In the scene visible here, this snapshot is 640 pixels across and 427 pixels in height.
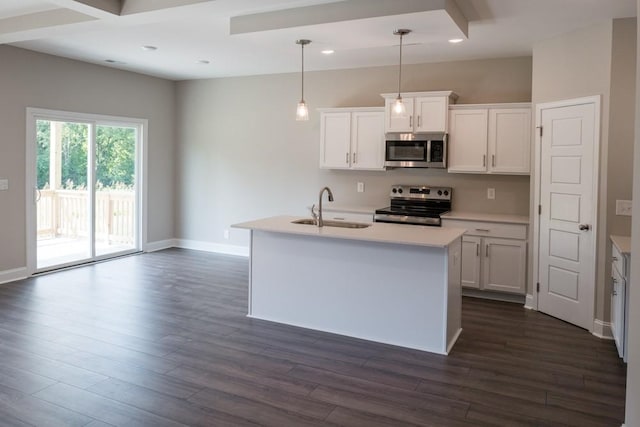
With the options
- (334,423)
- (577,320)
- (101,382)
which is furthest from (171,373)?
(577,320)

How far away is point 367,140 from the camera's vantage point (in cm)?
630

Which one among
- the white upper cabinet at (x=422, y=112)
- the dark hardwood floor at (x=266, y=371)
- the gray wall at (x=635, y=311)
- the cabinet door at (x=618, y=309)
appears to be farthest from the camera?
the white upper cabinet at (x=422, y=112)

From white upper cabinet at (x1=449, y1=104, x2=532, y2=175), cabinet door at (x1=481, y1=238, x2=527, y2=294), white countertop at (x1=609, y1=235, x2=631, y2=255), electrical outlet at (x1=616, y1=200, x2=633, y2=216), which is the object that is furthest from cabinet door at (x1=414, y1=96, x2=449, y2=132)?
white countertop at (x1=609, y1=235, x2=631, y2=255)

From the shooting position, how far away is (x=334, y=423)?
112 inches

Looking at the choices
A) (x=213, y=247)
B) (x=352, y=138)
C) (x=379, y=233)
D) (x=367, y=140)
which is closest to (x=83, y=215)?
(x=213, y=247)

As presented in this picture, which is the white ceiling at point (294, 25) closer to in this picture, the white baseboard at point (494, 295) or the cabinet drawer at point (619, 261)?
the cabinet drawer at point (619, 261)

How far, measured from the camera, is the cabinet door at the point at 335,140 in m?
6.43

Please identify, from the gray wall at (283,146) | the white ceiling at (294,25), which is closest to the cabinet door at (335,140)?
the gray wall at (283,146)

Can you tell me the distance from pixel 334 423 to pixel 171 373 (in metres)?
1.28

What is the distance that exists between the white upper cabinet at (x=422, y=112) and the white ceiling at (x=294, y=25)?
1.56 feet

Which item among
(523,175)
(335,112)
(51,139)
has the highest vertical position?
(335,112)

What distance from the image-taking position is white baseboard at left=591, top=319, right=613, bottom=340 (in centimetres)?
432

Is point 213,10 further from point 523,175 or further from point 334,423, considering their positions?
point 523,175

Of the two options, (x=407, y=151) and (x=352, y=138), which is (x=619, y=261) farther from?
(x=352, y=138)
